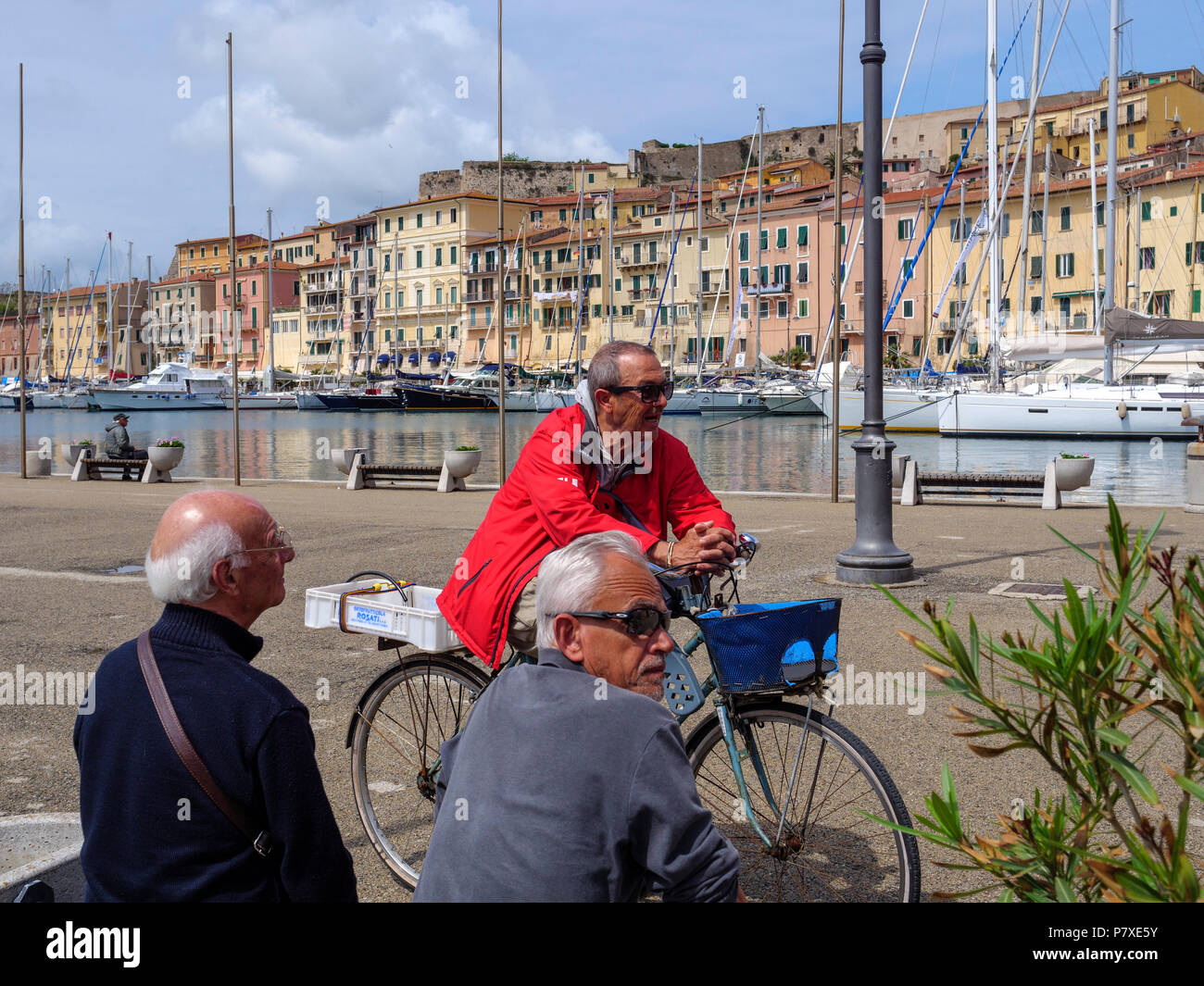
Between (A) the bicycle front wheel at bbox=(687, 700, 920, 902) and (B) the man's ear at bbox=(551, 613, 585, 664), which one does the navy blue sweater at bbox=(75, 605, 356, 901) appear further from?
(A) the bicycle front wheel at bbox=(687, 700, 920, 902)

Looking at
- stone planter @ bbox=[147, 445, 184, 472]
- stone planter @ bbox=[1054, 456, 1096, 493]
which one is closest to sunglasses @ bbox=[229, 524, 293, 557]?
stone planter @ bbox=[1054, 456, 1096, 493]

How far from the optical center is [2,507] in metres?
18.0

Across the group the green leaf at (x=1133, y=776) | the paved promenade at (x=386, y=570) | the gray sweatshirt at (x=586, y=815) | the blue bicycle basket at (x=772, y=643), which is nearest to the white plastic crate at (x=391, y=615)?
the paved promenade at (x=386, y=570)

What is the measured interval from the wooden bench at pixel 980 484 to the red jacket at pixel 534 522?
1357 cm

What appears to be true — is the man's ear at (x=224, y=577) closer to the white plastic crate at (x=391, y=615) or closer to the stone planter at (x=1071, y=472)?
the white plastic crate at (x=391, y=615)

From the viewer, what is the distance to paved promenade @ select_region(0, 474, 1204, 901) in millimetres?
5262

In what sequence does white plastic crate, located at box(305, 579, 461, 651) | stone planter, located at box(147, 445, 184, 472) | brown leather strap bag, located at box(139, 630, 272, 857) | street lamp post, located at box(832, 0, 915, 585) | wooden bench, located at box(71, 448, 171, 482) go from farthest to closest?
wooden bench, located at box(71, 448, 171, 482), stone planter, located at box(147, 445, 184, 472), street lamp post, located at box(832, 0, 915, 585), white plastic crate, located at box(305, 579, 461, 651), brown leather strap bag, located at box(139, 630, 272, 857)

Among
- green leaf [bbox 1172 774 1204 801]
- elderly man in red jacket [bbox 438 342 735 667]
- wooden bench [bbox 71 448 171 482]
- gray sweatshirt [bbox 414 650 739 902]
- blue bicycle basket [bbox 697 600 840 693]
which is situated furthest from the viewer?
wooden bench [bbox 71 448 171 482]

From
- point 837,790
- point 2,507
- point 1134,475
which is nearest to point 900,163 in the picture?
point 1134,475

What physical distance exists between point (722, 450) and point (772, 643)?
A: 135 ft

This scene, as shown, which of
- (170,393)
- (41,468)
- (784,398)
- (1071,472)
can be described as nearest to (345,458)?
(41,468)

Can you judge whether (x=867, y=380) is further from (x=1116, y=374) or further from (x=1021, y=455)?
(x=1116, y=374)

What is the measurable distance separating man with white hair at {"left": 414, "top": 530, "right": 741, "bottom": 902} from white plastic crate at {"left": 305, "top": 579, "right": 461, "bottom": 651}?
152 cm
